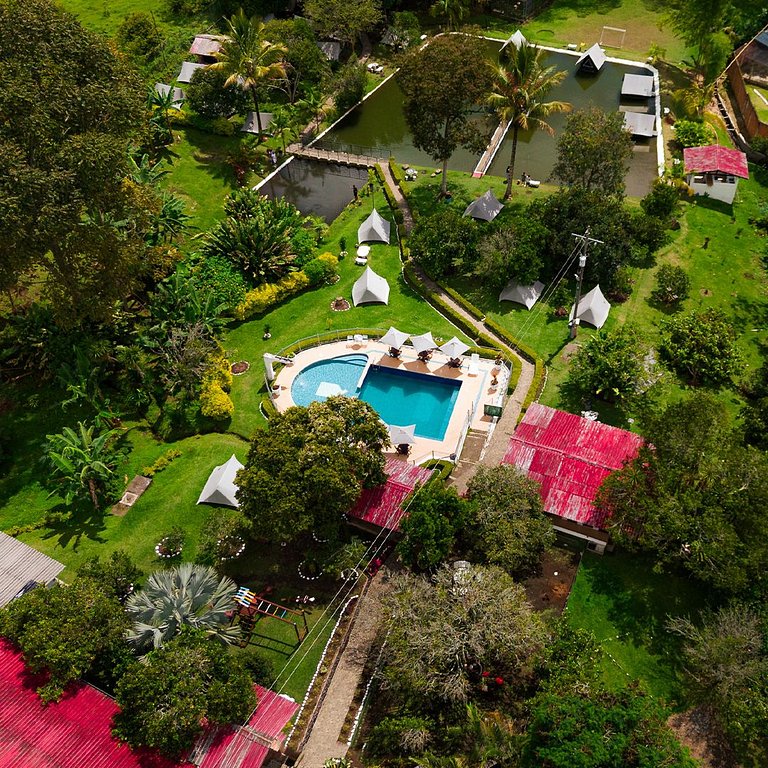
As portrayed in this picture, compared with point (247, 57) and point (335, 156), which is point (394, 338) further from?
point (247, 57)

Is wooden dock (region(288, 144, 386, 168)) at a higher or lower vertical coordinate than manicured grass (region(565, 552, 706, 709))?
higher

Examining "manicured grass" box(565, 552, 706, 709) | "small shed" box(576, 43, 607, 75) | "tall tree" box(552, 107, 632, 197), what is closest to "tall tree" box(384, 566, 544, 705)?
"manicured grass" box(565, 552, 706, 709)

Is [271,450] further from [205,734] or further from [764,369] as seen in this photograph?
[764,369]

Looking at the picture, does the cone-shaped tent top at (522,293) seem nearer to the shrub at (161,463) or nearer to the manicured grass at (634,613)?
the manicured grass at (634,613)

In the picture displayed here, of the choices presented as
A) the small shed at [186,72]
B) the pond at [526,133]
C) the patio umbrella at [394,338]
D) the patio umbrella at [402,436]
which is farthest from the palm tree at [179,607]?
the small shed at [186,72]

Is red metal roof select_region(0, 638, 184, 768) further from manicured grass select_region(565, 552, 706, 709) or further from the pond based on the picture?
the pond

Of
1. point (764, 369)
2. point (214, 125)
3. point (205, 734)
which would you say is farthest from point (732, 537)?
point (214, 125)

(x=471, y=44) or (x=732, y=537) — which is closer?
(x=732, y=537)
